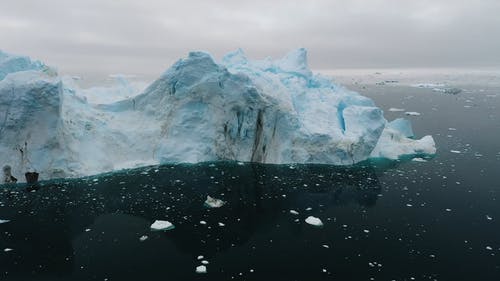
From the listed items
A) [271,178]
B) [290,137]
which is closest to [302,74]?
[290,137]

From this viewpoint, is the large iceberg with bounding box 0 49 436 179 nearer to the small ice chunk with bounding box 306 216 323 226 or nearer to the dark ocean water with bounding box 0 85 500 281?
the dark ocean water with bounding box 0 85 500 281

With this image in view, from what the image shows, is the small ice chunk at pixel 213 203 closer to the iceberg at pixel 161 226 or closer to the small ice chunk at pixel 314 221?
the iceberg at pixel 161 226

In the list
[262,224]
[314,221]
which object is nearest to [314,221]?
[314,221]

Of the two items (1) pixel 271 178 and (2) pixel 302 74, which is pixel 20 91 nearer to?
(1) pixel 271 178

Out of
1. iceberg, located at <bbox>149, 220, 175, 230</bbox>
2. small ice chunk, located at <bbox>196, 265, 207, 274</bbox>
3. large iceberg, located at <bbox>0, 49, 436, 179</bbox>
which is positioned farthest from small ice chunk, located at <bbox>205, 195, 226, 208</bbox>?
large iceberg, located at <bbox>0, 49, 436, 179</bbox>

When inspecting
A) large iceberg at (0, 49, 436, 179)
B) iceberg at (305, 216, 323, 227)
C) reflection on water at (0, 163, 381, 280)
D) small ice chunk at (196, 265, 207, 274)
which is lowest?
reflection on water at (0, 163, 381, 280)

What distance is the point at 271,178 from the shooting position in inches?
530

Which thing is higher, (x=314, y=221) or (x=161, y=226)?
(x=314, y=221)

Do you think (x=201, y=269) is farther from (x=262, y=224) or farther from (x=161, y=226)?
(x=262, y=224)

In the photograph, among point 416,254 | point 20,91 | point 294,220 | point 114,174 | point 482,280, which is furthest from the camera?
point 114,174

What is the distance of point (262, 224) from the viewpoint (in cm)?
971

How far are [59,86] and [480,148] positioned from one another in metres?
18.6

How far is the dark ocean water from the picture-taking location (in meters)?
7.46

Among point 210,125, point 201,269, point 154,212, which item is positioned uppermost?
point 210,125
